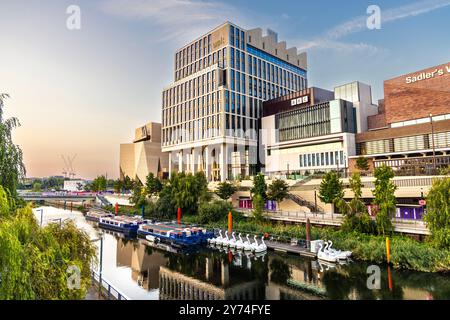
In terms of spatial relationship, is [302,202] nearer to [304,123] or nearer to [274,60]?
[304,123]

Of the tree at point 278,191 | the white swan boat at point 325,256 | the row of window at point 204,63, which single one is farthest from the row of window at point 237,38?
the white swan boat at point 325,256

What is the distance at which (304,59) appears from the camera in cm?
8919

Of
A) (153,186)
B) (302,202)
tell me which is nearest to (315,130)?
(302,202)

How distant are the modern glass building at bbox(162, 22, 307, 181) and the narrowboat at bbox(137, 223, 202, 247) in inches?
1083

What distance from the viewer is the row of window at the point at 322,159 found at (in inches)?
2043

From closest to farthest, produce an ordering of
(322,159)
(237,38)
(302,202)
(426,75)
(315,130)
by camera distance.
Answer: (302,202)
(426,75)
(322,159)
(315,130)
(237,38)

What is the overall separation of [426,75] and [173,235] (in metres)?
42.4

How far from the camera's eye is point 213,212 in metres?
40.7

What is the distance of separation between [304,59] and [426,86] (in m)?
50.0

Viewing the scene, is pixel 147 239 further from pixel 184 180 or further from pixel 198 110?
pixel 198 110

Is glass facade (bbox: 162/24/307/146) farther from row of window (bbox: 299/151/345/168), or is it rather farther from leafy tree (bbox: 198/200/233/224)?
leafy tree (bbox: 198/200/233/224)

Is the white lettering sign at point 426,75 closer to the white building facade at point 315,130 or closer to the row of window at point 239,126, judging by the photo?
the white building facade at point 315,130

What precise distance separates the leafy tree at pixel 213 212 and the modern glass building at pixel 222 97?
23243mm
